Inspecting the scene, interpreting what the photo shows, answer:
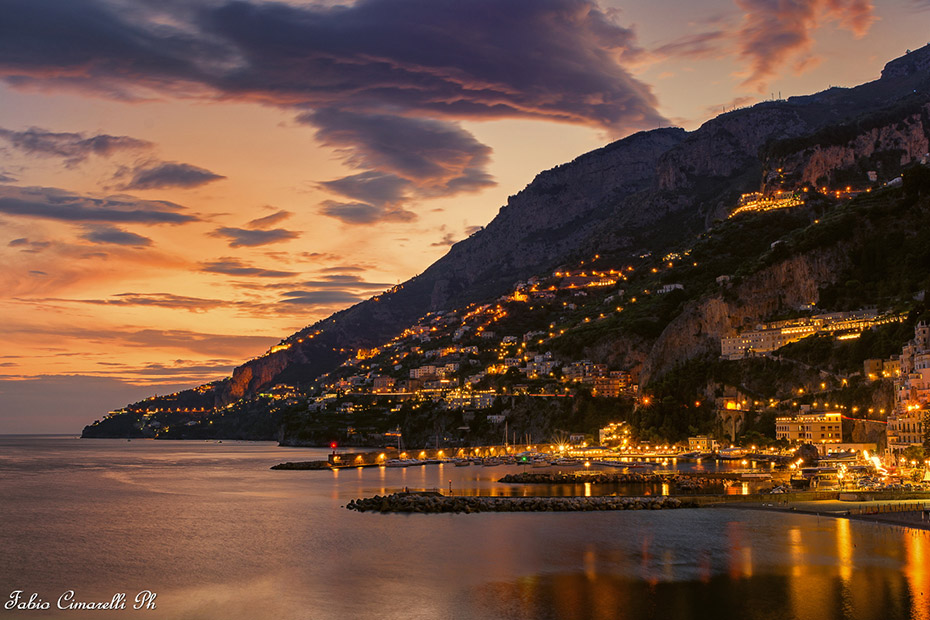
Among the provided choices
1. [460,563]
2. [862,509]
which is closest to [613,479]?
[862,509]

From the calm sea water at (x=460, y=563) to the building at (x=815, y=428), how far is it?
46.2 m

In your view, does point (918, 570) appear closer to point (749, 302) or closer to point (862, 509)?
point (862, 509)

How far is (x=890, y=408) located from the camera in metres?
99.4

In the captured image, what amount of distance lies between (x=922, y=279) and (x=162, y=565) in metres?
123

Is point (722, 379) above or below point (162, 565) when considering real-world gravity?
above

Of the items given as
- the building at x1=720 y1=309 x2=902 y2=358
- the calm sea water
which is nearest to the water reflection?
the calm sea water

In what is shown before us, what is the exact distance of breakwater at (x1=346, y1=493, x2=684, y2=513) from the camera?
70.6 m

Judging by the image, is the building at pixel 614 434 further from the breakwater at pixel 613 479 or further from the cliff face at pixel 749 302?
the breakwater at pixel 613 479

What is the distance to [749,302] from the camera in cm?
14938

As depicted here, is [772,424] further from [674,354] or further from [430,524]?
[430,524]

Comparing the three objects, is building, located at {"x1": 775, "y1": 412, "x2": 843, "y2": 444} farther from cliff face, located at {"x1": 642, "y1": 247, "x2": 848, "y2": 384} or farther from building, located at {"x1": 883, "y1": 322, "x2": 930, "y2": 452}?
cliff face, located at {"x1": 642, "y1": 247, "x2": 848, "y2": 384}

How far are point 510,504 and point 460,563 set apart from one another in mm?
24631

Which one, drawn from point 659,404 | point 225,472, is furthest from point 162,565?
point 659,404

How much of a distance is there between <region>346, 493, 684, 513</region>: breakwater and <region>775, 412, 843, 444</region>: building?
42.4 meters
